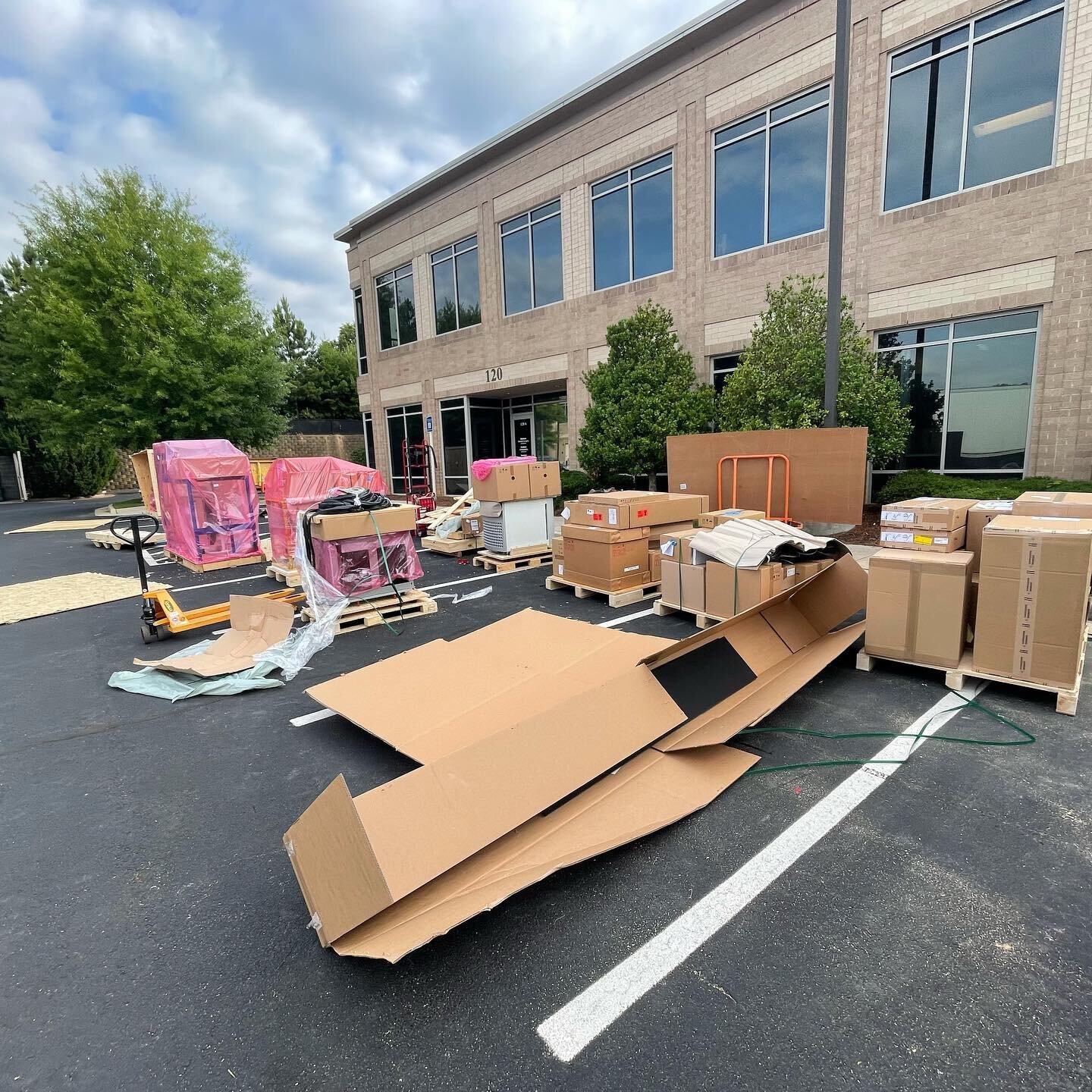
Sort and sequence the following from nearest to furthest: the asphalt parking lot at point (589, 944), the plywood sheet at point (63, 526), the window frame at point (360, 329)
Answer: the asphalt parking lot at point (589, 944), the plywood sheet at point (63, 526), the window frame at point (360, 329)

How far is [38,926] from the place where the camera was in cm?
231

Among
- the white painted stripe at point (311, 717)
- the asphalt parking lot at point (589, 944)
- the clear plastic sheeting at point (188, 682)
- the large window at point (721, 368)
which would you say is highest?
the large window at point (721, 368)

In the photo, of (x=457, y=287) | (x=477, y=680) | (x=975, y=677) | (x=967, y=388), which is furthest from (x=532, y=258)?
(x=975, y=677)

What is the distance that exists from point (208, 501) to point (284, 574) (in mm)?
2745

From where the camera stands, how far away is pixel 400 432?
821 inches

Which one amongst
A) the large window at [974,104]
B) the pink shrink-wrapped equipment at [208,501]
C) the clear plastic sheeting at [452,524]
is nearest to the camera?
the large window at [974,104]

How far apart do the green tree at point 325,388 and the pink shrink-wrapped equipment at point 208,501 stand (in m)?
31.5

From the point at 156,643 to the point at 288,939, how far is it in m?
4.82

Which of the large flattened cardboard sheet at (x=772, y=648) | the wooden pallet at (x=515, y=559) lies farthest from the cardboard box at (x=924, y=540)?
the wooden pallet at (x=515, y=559)

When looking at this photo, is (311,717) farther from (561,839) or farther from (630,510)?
(630,510)

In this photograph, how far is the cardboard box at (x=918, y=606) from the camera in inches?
160

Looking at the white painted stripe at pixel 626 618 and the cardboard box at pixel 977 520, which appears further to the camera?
the white painted stripe at pixel 626 618

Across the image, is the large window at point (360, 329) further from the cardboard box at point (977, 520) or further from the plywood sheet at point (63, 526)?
the cardboard box at point (977, 520)

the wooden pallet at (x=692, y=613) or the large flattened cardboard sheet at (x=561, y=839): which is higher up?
the large flattened cardboard sheet at (x=561, y=839)
